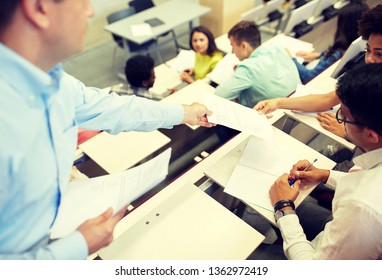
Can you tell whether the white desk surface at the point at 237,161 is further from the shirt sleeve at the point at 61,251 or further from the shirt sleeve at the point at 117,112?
the shirt sleeve at the point at 61,251

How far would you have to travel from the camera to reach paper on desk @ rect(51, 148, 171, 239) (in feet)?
3.08

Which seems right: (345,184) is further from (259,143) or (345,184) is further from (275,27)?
(275,27)

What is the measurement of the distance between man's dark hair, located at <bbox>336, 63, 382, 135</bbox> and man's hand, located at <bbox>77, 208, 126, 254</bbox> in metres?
0.85

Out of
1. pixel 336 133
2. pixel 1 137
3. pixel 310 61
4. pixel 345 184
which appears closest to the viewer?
pixel 1 137

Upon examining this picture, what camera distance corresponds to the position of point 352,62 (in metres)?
2.04

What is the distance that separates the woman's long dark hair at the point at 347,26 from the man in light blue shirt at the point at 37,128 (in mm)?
2437

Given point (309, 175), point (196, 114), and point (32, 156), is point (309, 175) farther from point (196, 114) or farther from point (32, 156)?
point (32, 156)

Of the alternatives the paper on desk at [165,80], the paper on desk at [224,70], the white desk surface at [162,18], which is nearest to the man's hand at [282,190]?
the paper on desk at [224,70]

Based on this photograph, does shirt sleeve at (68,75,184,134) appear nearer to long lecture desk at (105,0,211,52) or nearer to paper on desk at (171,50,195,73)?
paper on desk at (171,50,195,73)

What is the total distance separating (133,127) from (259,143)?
0.67 metres

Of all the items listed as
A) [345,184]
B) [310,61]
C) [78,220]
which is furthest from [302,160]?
[310,61]

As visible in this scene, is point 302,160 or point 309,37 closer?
point 302,160

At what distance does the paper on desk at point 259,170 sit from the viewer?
1.31 metres

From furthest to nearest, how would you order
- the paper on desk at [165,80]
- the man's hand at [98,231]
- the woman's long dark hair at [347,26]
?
the paper on desk at [165,80] < the woman's long dark hair at [347,26] < the man's hand at [98,231]
